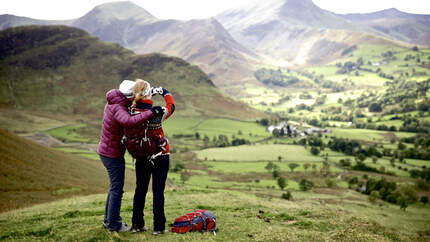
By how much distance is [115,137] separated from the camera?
855 cm

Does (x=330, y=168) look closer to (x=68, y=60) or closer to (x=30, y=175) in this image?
(x=30, y=175)

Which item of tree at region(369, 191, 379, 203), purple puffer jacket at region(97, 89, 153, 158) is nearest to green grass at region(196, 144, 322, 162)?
tree at region(369, 191, 379, 203)

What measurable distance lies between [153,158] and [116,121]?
159 centimetres

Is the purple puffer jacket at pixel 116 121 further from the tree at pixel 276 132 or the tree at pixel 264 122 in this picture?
the tree at pixel 264 122

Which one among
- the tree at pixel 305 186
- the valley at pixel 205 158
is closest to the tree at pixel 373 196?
the valley at pixel 205 158

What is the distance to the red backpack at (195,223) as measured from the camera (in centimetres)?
948

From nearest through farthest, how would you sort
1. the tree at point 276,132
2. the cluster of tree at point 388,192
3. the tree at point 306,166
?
the cluster of tree at point 388,192 → the tree at point 306,166 → the tree at point 276,132

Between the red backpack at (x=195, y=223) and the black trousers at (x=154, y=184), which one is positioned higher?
the black trousers at (x=154, y=184)

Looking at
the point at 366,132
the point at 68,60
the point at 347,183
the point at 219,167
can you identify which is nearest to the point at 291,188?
the point at 347,183

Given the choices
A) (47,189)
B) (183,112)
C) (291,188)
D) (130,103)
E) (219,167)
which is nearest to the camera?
(130,103)

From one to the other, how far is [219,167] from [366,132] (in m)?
89.8

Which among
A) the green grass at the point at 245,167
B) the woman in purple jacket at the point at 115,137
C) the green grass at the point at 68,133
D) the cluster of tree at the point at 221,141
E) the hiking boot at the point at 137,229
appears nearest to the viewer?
the woman in purple jacket at the point at 115,137

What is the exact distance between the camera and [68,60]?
6752 inches

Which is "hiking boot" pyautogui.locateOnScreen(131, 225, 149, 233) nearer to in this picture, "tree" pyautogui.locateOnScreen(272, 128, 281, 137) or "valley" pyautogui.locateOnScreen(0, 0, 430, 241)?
"valley" pyautogui.locateOnScreen(0, 0, 430, 241)
